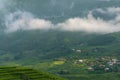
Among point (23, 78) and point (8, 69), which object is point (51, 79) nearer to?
point (23, 78)

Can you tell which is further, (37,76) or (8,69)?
(8,69)

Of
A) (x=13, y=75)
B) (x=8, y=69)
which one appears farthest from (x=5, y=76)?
(x=8, y=69)

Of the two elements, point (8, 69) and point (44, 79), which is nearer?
point (44, 79)

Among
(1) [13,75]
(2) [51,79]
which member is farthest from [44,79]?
(1) [13,75]

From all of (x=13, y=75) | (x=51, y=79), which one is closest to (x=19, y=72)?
(x=13, y=75)

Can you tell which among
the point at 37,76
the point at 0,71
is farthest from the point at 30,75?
the point at 0,71

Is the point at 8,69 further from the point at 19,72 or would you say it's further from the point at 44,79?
the point at 44,79

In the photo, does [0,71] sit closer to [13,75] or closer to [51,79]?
[13,75]
